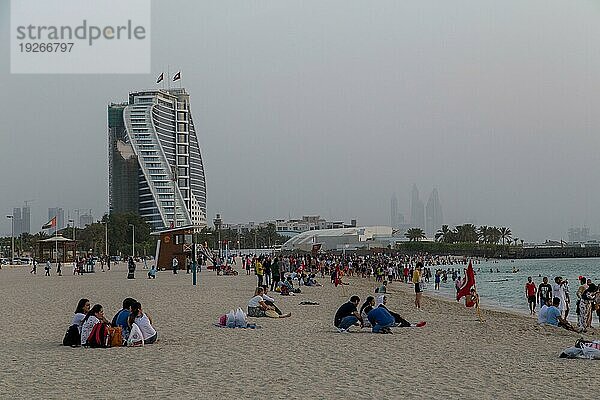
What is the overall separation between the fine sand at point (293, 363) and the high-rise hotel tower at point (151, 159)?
464 feet

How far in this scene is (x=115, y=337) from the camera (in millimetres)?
11359

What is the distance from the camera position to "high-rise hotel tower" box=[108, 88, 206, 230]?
527ft

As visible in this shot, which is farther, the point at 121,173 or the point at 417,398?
the point at 121,173

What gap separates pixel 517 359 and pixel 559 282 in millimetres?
8385

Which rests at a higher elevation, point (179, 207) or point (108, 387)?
point (179, 207)

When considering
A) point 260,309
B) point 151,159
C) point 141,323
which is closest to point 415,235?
point 151,159

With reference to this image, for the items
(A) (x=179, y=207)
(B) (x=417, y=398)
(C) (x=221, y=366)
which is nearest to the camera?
(B) (x=417, y=398)

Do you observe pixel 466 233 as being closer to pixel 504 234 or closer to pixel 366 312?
pixel 504 234

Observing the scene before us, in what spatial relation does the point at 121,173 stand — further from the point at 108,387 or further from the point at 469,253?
the point at 108,387

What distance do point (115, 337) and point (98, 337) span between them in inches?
9.5

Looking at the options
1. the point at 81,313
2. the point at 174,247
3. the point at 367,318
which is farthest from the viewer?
the point at 174,247

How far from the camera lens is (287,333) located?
527 inches

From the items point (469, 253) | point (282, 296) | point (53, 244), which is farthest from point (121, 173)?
point (282, 296)

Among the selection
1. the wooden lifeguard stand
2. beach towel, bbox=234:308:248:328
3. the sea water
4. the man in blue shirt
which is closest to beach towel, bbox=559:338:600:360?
the man in blue shirt
